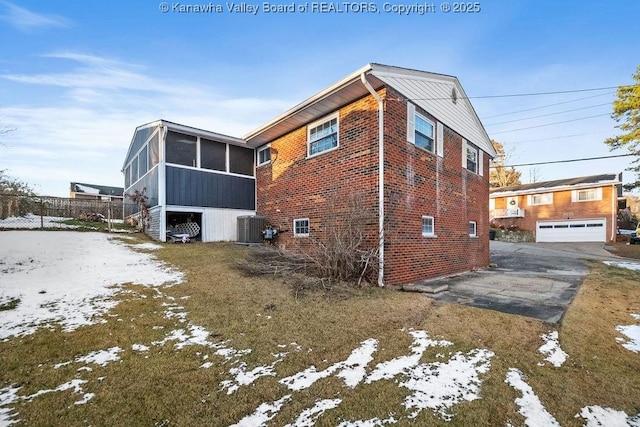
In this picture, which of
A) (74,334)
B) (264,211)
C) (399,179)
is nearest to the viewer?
(74,334)

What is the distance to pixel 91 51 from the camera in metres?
8.87

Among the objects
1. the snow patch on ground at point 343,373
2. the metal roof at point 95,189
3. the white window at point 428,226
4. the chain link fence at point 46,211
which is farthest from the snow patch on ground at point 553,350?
the metal roof at point 95,189

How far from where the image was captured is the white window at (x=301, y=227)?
912 centimetres

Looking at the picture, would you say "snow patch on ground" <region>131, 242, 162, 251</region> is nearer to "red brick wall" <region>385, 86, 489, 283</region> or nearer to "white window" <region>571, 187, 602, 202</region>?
"red brick wall" <region>385, 86, 489, 283</region>

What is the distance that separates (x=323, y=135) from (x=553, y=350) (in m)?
7.08

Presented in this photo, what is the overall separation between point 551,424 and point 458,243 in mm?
7901

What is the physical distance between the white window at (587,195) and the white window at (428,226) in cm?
2383

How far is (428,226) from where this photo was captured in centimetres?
836

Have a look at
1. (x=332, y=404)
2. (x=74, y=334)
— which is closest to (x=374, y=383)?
(x=332, y=404)

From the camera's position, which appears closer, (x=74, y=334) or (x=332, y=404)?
(x=332, y=404)

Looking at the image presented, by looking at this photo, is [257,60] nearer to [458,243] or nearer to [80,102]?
[80,102]

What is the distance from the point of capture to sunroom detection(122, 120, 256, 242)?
10859 millimetres

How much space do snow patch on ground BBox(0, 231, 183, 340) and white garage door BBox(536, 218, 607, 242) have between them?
1176 inches

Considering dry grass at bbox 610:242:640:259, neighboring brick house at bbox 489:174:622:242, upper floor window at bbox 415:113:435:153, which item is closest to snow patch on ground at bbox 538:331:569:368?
upper floor window at bbox 415:113:435:153
